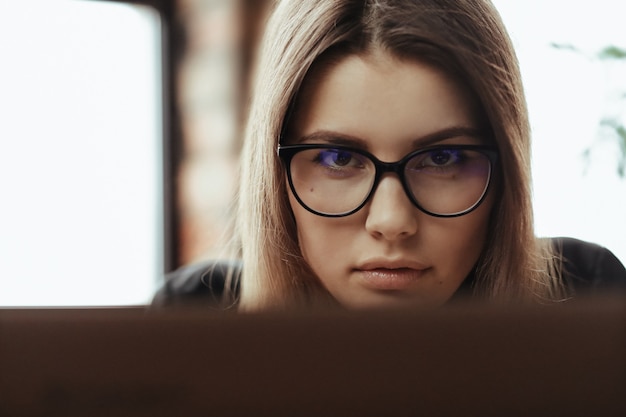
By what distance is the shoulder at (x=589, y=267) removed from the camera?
934 millimetres

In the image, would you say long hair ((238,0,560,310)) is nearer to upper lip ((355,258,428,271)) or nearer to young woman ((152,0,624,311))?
young woman ((152,0,624,311))

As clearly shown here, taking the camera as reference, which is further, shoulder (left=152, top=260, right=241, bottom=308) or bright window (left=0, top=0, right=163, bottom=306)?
A: bright window (left=0, top=0, right=163, bottom=306)

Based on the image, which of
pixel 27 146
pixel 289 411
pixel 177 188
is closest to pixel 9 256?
pixel 27 146

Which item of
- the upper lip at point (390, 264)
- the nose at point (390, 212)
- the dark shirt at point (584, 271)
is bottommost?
the dark shirt at point (584, 271)

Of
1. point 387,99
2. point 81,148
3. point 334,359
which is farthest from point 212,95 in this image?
point 334,359

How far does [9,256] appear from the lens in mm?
1454

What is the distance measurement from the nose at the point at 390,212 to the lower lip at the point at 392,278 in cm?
4

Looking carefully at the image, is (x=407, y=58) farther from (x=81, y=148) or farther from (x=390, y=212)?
(x=81, y=148)

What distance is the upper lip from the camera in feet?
2.20

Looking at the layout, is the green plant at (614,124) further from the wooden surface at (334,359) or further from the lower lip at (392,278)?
the wooden surface at (334,359)

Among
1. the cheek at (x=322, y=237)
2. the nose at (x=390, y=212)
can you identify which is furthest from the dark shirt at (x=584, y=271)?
the nose at (x=390, y=212)

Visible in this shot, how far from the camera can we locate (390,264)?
673 mm

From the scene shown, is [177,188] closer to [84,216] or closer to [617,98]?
[84,216]

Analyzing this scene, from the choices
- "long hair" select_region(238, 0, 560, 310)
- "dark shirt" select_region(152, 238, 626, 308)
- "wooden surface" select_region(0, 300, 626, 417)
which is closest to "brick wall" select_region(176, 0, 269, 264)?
"dark shirt" select_region(152, 238, 626, 308)
